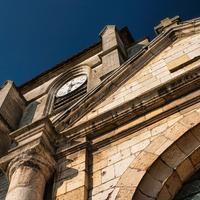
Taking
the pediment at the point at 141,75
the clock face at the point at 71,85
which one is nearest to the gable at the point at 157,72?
the pediment at the point at 141,75

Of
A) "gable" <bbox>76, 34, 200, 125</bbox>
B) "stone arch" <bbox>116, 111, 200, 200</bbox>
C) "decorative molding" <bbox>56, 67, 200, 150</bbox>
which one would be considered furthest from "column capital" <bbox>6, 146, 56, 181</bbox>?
"stone arch" <bbox>116, 111, 200, 200</bbox>

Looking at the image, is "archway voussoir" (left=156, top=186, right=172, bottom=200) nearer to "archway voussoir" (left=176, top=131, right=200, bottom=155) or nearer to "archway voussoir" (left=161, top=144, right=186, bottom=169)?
"archway voussoir" (left=161, top=144, right=186, bottom=169)

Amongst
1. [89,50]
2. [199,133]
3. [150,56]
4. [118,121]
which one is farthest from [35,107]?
[199,133]


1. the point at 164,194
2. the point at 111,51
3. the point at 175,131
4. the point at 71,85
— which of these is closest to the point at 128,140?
Result: the point at 175,131

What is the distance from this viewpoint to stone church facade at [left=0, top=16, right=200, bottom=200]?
4.79 metres

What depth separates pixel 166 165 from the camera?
4.82 m

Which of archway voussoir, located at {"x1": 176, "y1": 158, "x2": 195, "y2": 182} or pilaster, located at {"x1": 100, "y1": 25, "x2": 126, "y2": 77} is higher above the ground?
pilaster, located at {"x1": 100, "y1": 25, "x2": 126, "y2": 77}

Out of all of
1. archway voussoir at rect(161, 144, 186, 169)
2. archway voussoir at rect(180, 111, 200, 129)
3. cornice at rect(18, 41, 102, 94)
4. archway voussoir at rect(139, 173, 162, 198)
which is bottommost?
archway voussoir at rect(139, 173, 162, 198)

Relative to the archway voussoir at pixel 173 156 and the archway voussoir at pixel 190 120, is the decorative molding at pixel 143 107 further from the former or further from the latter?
the archway voussoir at pixel 173 156

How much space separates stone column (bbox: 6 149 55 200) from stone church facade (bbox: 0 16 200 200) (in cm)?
1

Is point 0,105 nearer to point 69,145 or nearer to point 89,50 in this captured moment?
point 89,50

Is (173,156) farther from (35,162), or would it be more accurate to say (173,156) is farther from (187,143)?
(35,162)

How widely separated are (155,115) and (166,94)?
1.36 ft

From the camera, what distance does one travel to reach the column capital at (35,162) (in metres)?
5.41
